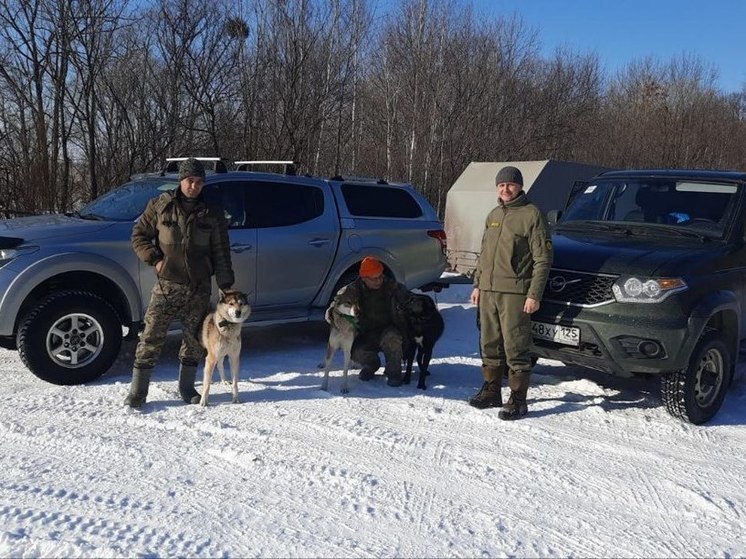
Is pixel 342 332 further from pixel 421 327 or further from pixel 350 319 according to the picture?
pixel 421 327

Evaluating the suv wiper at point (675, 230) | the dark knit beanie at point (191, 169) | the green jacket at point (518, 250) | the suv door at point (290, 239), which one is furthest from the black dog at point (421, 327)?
the dark knit beanie at point (191, 169)

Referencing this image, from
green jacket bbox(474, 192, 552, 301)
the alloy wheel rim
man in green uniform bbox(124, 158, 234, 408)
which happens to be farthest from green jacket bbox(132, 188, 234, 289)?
green jacket bbox(474, 192, 552, 301)

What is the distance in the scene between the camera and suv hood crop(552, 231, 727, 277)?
4664 millimetres

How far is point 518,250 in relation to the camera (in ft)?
15.4

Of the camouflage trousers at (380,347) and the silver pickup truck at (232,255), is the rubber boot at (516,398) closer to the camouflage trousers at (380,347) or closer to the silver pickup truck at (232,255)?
the camouflage trousers at (380,347)

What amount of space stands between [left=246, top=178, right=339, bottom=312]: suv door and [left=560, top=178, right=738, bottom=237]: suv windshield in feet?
8.11

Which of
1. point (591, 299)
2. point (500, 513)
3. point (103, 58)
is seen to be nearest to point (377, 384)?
point (591, 299)

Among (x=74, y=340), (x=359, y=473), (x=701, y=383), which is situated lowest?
(x=359, y=473)

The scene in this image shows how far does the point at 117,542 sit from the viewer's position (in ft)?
9.46

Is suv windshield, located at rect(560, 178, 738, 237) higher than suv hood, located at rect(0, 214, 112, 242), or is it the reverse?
suv windshield, located at rect(560, 178, 738, 237)

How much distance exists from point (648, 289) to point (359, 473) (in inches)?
98.5

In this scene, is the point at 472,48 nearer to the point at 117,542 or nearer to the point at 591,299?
the point at 591,299

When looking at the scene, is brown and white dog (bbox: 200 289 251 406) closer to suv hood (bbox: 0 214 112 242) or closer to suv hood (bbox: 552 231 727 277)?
suv hood (bbox: 0 214 112 242)

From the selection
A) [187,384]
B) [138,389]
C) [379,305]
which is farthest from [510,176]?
[138,389]
